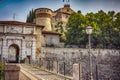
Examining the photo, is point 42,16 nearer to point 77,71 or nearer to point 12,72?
point 77,71

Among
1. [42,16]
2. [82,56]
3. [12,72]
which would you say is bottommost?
[82,56]

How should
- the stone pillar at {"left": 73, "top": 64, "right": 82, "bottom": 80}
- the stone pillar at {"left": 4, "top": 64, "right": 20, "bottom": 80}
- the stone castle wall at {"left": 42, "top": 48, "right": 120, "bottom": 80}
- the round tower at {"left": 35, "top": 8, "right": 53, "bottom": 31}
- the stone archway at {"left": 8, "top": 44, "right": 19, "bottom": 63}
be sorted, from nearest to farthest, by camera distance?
1. the stone pillar at {"left": 4, "top": 64, "right": 20, "bottom": 80}
2. the stone pillar at {"left": 73, "top": 64, "right": 82, "bottom": 80}
3. the stone archway at {"left": 8, "top": 44, "right": 19, "bottom": 63}
4. the stone castle wall at {"left": 42, "top": 48, "right": 120, "bottom": 80}
5. the round tower at {"left": 35, "top": 8, "right": 53, "bottom": 31}

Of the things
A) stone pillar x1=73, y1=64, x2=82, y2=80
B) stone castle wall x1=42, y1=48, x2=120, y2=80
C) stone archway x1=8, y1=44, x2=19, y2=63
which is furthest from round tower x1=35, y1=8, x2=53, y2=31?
stone pillar x1=73, y1=64, x2=82, y2=80

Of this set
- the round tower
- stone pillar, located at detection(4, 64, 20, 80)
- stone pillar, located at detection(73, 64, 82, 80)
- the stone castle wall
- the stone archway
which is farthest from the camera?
the round tower

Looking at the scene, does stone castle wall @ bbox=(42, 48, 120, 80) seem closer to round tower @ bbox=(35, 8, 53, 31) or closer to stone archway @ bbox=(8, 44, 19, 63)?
stone archway @ bbox=(8, 44, 19, 63)

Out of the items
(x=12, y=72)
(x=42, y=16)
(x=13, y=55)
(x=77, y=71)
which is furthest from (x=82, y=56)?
(x=12, y=72)

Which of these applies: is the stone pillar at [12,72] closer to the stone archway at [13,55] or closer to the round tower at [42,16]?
the stone archway at [13,55]

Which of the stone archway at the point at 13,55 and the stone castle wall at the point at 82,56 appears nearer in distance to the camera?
the stone archway at the point at 13,55

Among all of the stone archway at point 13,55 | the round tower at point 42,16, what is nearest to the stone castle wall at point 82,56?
the stone archway at point 13,55

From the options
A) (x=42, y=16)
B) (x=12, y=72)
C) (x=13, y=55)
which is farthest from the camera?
(x=42, y=16)

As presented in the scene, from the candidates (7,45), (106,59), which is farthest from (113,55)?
(7,45)

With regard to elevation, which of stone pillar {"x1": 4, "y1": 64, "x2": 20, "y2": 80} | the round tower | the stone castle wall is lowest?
the stone castle wall

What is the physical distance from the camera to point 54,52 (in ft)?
57.3

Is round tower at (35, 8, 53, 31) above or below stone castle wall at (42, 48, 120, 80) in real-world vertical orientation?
above
